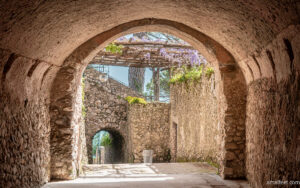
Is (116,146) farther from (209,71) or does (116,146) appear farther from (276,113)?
(276,113)

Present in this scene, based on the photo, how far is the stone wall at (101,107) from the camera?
14.3 meters

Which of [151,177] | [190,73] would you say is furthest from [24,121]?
[190,73]

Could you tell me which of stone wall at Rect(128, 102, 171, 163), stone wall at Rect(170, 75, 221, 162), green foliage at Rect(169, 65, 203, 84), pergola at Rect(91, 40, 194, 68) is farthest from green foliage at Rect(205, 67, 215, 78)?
stone wall at Rect(128, 102, 171, 163)

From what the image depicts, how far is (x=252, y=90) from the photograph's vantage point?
16.2 ft

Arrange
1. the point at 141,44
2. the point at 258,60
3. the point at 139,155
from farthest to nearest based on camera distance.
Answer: the point at 139,155 < the point at 141,44 < the point at 258,60

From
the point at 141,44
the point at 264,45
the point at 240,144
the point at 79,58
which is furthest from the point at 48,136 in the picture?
the point at 141,44

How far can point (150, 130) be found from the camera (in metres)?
13.8

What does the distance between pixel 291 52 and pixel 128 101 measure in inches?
462

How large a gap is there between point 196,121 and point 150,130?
4862mm

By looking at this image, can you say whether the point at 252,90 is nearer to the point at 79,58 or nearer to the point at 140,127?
the point at 79,58

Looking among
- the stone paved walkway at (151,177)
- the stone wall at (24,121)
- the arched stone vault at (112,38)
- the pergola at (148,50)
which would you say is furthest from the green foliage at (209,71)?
the stone wall at (24,121)

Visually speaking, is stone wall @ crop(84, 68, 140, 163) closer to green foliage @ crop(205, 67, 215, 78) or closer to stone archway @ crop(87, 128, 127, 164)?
stone archway @ crop(87, 128, 127, 164)

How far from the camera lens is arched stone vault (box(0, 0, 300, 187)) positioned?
9.77 feet

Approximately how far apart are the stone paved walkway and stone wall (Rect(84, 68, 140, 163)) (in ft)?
23.7
